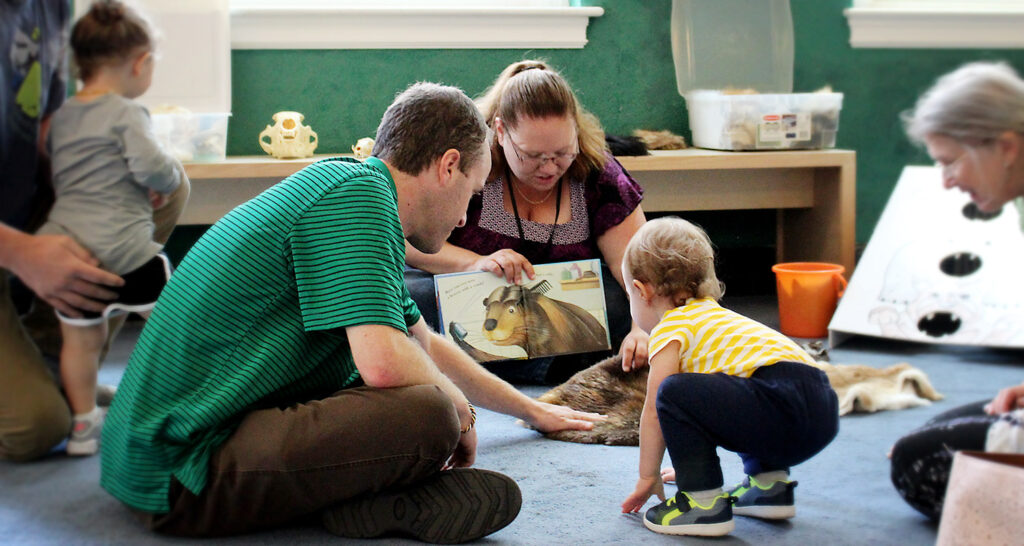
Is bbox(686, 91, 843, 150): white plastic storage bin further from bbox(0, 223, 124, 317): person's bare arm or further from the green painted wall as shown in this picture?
bbox(0, 223, 124, 317): person's bare arm

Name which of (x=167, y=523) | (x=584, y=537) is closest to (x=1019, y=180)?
(x=584, y=537)

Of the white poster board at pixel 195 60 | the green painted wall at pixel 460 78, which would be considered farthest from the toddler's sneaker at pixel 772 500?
the white poster board at pixel 195 60

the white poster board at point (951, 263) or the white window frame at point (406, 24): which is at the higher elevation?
the white window frame at point (406, 24)

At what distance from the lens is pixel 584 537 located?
804 millimetres

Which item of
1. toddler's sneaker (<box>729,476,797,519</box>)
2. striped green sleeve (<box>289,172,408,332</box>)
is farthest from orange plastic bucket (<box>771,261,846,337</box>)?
striped green sleeve (<box>289,172,408,332</box>)

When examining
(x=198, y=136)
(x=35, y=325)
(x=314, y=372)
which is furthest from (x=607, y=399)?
(x=198, y=136)

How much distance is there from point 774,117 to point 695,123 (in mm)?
228

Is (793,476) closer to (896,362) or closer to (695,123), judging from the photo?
(896,362)

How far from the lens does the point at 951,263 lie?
0.56 m

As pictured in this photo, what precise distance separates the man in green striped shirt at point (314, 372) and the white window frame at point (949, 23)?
38 centimetres

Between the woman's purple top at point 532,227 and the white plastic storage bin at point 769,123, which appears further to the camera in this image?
the white plastic storage bin at point 769,123

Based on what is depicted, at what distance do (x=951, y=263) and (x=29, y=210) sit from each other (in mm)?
520

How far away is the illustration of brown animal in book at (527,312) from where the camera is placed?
132 cm

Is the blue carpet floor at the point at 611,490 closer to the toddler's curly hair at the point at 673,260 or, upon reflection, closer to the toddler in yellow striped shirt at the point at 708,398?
the toddler in yellow striped shirt at the point at 708,398
